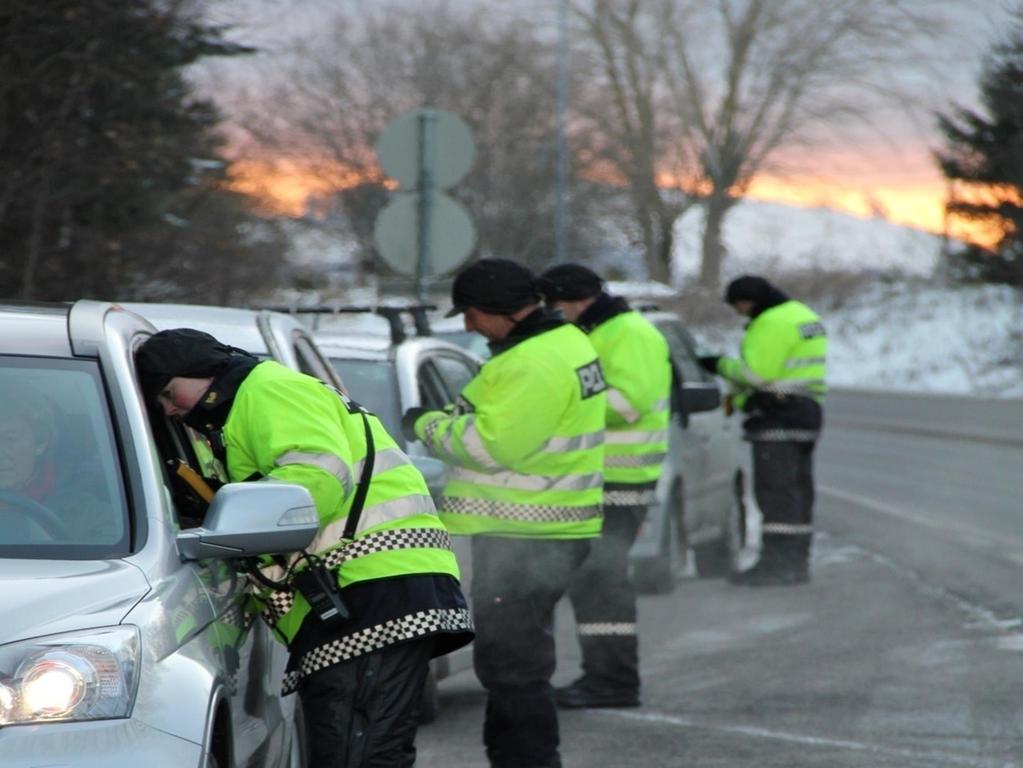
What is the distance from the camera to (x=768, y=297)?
11617 millimetres

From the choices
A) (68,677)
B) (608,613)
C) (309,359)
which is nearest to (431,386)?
(608,613)

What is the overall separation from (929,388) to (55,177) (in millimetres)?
29828

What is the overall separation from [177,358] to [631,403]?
14.3 feet

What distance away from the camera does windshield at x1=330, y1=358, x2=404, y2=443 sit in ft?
25.0

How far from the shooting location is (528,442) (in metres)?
6.20

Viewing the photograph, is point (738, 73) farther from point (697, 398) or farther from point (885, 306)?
point (697, 398)

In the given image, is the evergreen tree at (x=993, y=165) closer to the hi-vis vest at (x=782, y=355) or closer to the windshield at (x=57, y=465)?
the hi-vis vest at (x=782, y=355)

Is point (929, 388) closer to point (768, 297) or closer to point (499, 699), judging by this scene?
point (768, 297)

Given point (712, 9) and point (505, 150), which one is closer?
point (505, 150)

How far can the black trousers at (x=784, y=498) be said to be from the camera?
461 inches

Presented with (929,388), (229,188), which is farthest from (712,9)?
(229,188)

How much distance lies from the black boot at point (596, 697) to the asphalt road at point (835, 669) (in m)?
0.05

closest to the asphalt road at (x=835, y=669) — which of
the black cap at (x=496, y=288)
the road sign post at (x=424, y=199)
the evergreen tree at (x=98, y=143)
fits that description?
the black cap at (x=496, y=288)

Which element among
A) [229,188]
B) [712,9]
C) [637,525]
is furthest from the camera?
[712,9]
